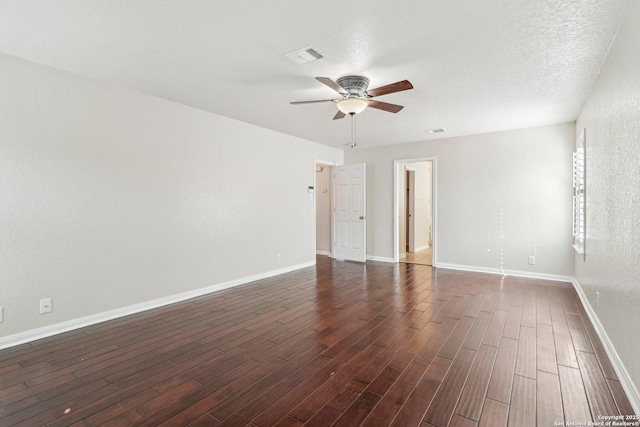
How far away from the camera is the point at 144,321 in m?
3.34

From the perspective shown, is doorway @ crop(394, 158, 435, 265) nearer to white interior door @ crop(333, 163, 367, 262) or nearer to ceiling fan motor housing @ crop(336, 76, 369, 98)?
white interior door @ crop(333, 163, 367, 262)

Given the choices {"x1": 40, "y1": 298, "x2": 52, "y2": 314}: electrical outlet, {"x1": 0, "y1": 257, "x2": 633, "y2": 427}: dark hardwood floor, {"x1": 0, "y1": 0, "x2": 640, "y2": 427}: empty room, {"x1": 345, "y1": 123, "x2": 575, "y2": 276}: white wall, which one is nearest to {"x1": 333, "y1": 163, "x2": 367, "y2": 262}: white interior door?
{"x1": 345, "y1": 123, "x2": 575, "y2": 276}: white wall

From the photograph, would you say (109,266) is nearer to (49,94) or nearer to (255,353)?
(49,94)

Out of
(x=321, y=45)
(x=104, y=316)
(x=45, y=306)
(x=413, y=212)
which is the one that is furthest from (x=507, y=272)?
(x=45, y=306)

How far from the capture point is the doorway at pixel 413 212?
264 inches

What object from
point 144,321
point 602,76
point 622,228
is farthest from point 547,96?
point 144,321

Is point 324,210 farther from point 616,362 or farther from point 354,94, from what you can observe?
point 616,362

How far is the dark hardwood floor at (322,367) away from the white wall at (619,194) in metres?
0.40

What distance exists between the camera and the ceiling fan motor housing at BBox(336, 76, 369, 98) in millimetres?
3152

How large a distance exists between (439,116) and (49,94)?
15.6 ft

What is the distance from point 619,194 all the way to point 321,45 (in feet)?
8.38

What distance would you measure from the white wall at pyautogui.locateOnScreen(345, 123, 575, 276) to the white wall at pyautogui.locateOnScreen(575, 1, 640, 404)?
2.05 metres

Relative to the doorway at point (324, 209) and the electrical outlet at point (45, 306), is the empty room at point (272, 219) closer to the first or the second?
the electrical outlet at point (45, 306)

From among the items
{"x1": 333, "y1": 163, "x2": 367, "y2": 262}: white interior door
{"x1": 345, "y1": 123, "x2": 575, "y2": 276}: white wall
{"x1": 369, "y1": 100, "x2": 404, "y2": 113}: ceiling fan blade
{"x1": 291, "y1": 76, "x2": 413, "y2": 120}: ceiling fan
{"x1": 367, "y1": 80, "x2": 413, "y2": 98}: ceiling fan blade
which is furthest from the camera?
{"x1": 333, "y1": 163, "x2": 367, "y2": 262}: white interior door
